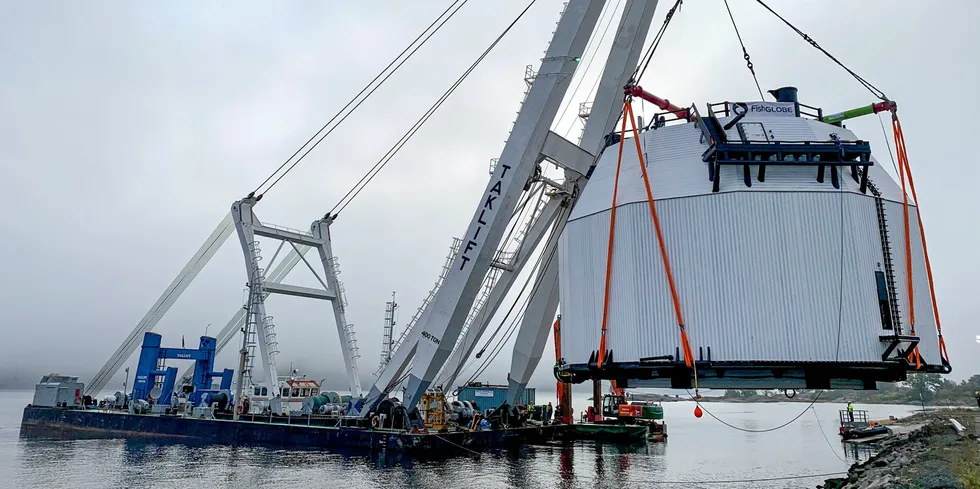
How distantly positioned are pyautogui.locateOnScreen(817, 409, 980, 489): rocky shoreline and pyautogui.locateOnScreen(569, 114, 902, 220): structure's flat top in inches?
276

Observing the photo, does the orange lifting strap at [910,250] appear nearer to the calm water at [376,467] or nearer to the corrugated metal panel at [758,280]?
Result: the corrugated metal panel at [758,280]

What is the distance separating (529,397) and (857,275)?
136 ft

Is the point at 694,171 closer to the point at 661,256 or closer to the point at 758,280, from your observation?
the point at 661,256

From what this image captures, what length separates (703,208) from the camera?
14273 mm

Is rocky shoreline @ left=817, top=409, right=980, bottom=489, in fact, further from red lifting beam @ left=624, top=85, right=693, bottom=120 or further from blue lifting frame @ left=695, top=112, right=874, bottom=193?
red lifting beam @ left=624, top=85, right=693, bottom=120

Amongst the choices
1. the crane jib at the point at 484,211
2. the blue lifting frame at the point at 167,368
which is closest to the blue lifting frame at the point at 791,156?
the crane jib at the point at 484,211

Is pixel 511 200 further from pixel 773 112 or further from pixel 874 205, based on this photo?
pixel 874 205

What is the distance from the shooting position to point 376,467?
28.6 meters

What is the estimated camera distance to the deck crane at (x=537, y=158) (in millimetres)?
26109

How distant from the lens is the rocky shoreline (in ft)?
47.7

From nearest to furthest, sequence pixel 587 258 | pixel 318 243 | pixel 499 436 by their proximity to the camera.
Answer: pixel 587 258
pixel 499 436
pixel 318 243

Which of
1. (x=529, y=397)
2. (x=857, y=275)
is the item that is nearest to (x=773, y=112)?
(x=857, y=275)

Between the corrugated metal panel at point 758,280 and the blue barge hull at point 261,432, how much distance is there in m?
20.0

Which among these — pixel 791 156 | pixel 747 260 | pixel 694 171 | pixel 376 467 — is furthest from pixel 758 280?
pixel 376 467
